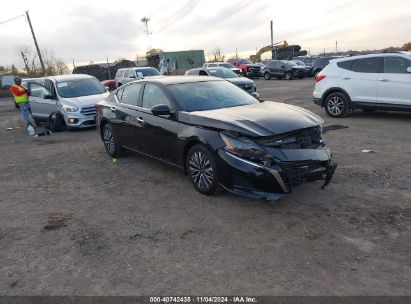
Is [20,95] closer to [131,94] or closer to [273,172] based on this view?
[131,94]

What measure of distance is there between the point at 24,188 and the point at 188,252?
3.84 meters

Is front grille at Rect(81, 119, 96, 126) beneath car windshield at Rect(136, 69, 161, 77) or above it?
beneath

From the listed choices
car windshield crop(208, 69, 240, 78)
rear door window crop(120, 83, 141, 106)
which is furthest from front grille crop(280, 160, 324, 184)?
car windshield crop(208, 69, 240, 78)

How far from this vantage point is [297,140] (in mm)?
4793

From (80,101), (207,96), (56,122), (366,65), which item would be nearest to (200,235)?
(207,96)

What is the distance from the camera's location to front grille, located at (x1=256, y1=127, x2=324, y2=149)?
15.2 ft

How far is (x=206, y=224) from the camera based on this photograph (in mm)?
4480

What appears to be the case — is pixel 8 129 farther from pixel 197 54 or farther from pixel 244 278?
pixel 197 54

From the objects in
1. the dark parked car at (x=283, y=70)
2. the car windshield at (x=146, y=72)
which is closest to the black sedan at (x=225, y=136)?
the car windshield at (x=146, y=72)

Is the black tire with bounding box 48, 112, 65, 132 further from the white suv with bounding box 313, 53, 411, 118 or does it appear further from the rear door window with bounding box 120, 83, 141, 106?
the white suv with bounding box 313, 53, 411, 118

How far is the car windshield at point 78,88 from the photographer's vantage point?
12.2 m

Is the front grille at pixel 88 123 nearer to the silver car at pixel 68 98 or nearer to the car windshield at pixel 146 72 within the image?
the silver car at pixel 68 98

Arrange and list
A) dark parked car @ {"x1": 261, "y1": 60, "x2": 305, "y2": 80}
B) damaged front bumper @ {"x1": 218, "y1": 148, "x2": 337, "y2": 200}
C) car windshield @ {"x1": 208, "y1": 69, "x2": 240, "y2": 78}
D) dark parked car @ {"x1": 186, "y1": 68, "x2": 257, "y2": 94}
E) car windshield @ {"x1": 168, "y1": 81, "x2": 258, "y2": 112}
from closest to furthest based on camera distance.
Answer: damaged front bumper @ {"x1": 218, "y1": 148, "x2": 337, "y2": 200}, car windshield @ {"x1": 168, "y1": 81, "x2": 258, "y2": 112}, dark parked car @ {"x1": 186, "y1": 68, "x2": 257, "y2": 94}, car windshield @ {"x1": 208, "y1": 69, "x2": 240, "y2": 78}, dark parked car @ {"x1": 261, "y1": 60, "x2": 305, "y2": 80}

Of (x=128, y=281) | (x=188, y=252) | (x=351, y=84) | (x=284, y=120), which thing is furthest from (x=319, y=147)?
(x=351, y=84)
